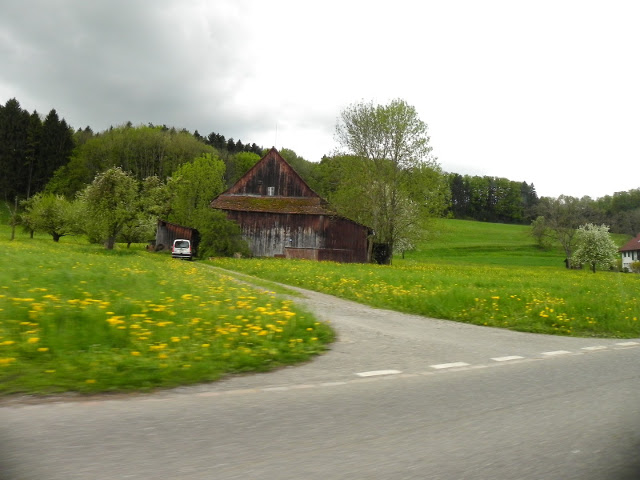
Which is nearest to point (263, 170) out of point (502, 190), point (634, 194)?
point (634, 194)

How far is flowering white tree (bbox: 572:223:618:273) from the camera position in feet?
209

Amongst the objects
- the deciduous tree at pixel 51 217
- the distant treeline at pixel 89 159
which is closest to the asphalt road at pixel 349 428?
the deciduous tree at pixel 51 217

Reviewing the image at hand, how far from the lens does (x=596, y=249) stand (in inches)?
2506

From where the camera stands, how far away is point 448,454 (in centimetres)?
364

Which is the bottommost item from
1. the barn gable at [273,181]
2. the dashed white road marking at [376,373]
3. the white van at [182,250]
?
the dashed white road marking at [376,373]

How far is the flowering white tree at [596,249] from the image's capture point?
63.7m

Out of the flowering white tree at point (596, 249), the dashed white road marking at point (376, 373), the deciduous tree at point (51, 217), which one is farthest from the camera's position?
the flowering white tree at point (596, 249)

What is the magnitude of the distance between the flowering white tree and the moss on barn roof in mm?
38471

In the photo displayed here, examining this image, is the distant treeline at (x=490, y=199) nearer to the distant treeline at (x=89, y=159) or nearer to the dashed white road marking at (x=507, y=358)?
A: the distant treeline at (x=89, y=159)

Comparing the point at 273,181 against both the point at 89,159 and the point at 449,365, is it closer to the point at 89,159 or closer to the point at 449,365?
the point at 449,365

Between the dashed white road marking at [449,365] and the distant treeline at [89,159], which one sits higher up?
the distant treeline at [89,159]

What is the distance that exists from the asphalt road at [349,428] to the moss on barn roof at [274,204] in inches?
1531

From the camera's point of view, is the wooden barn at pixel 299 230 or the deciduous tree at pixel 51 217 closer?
the wooden barn at pixel 299 230

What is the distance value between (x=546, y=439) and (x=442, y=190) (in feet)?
132
